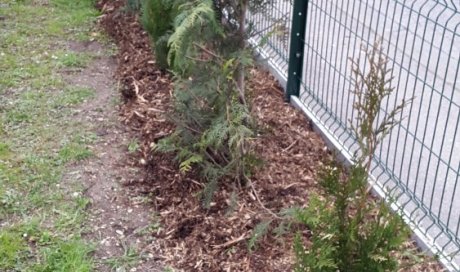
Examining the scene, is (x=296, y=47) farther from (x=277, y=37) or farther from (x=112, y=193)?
(x=112, y=193)

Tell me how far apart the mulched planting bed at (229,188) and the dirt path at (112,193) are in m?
0.08

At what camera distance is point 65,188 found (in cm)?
383

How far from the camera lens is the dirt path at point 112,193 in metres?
3.33

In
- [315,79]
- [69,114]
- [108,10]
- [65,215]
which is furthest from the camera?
[108,10]

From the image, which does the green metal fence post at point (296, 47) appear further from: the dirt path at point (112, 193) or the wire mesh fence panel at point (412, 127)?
the dirt path at point (112, 193)

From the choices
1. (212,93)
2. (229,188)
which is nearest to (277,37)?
(212,93)

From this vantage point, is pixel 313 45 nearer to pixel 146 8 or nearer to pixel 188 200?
pixel 146 8

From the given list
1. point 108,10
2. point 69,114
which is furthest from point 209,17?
point 108,10

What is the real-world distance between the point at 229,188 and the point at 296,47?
1.32 metres

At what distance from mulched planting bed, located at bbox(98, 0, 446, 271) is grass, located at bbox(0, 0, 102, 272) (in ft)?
1.26

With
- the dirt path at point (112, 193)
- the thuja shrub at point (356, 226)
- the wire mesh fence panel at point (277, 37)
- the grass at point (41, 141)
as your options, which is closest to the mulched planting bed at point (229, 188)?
the dirt path at point (112, 193)

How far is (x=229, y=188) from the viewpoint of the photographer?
3.72 m

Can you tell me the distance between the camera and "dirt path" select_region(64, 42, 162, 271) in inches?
131

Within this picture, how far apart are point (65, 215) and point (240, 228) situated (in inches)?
37.2
